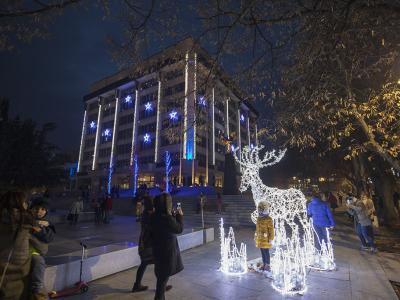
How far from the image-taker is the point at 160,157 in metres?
47.7

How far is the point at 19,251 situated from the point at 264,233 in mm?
4777

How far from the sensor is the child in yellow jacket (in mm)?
6074

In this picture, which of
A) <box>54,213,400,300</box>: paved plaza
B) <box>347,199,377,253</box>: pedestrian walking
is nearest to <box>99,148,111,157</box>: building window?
<box>54,213,400,300</box>: paved plaza

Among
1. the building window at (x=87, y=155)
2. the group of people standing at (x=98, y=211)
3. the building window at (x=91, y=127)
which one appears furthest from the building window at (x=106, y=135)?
the group of people standing at (x=98, y=211)

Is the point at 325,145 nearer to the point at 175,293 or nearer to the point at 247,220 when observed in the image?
the point at 247,220

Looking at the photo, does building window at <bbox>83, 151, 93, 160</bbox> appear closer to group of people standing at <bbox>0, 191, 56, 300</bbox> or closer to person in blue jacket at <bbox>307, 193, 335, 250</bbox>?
person in blue jacket at <bbox>307, 193, 335, 250</bbox>

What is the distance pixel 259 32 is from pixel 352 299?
5258 millimetres

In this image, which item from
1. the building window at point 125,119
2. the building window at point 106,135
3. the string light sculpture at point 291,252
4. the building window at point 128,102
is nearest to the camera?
the string light sculpture at point 291,252

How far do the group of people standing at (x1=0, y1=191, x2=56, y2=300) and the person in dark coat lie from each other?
1.57 meters

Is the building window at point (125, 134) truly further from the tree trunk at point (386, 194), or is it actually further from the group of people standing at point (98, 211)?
the tree trunk at point (386, 194)

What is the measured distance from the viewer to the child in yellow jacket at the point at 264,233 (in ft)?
19.9

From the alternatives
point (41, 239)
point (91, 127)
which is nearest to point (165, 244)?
point (41, 239)

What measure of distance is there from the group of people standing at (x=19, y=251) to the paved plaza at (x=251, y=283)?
6.07 ft

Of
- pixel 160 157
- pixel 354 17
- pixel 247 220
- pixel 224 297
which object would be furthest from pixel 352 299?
pixel 160 157
